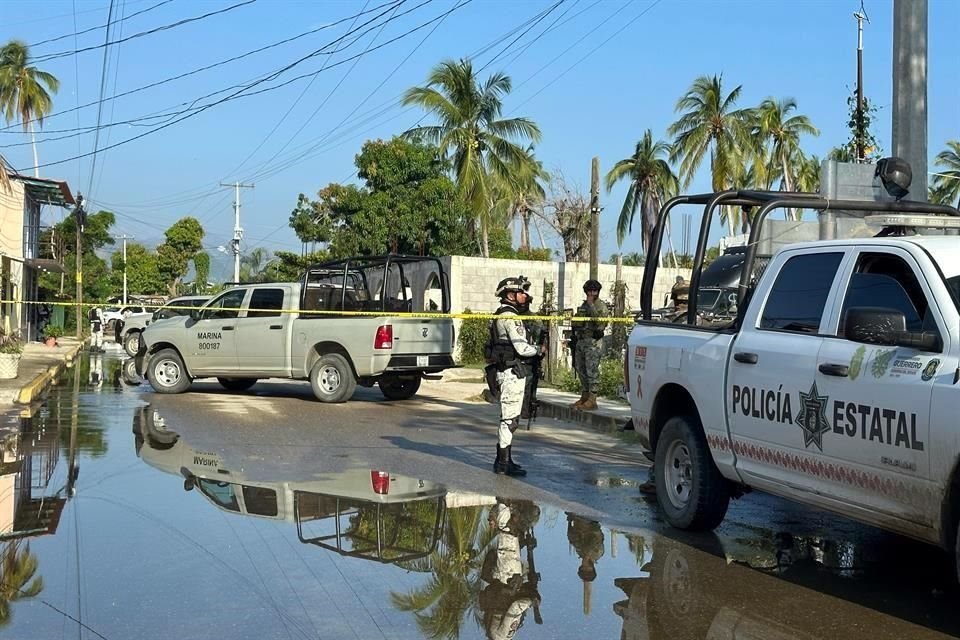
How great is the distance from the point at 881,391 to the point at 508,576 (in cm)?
241

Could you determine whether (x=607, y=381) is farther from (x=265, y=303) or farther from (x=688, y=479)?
(x=688, y=479)

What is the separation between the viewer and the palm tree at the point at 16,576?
5.64 m

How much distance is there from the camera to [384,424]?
13.8 m

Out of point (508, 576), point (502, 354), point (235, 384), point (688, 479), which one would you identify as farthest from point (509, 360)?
point (235, 384)

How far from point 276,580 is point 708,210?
4080 mm

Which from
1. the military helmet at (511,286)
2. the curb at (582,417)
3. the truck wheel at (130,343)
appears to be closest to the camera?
the military helmet at (511,286)

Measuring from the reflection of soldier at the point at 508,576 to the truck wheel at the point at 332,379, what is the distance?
8.05m

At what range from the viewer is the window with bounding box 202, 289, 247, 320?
682 inches

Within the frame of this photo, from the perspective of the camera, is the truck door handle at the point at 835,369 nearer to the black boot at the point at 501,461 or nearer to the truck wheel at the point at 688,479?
the truck wheel at the point at 688,479

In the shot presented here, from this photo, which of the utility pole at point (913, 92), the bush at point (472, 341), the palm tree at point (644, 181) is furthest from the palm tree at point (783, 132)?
the utility pole at point (913, 92)

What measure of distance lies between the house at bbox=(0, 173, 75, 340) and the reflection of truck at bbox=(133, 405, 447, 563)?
24910mm

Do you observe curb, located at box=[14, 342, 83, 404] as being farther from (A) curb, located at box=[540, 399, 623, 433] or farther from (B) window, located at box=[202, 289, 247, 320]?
(A) curb, located at box=[540, 399, 623, 433]

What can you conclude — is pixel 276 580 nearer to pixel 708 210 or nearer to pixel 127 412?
pixel 708 210

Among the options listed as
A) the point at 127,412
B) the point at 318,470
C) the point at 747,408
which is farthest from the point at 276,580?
the point at 127,412
